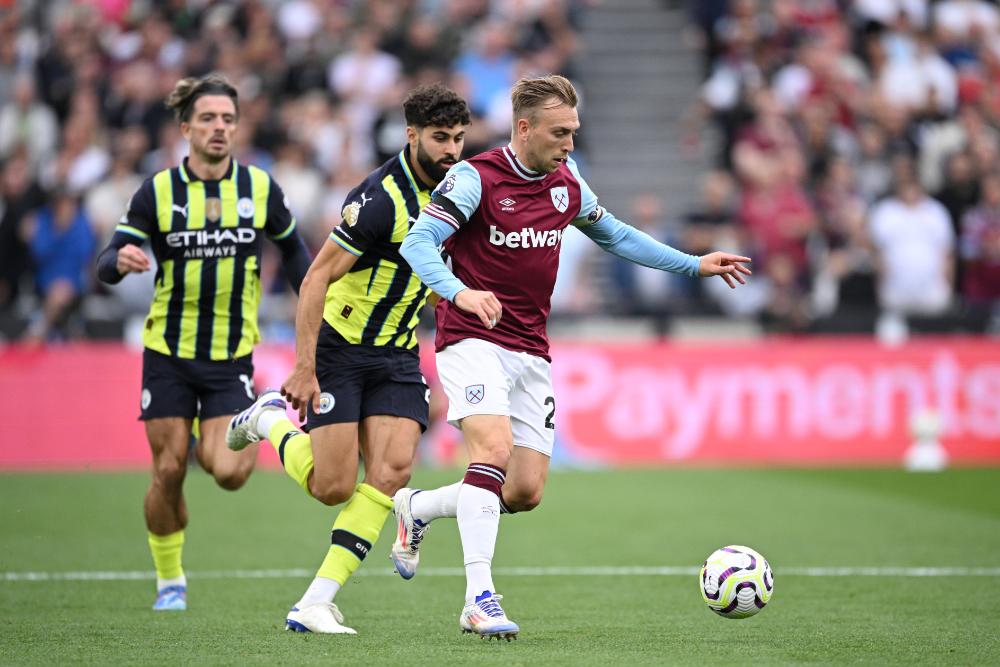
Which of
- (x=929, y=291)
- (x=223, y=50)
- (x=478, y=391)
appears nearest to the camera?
(x=478, y=391)

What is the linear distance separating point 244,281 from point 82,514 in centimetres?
460

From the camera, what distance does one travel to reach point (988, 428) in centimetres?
1633

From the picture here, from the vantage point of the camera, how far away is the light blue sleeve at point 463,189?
21.9 ft

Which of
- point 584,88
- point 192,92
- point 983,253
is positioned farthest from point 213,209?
point 584,88

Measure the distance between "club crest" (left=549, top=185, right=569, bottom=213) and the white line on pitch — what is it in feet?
9.37

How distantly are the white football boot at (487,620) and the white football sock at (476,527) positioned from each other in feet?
0.17

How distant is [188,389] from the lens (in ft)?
26.3

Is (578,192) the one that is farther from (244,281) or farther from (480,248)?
(244,281)

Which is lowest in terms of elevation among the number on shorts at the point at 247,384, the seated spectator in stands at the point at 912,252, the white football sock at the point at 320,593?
the white football sock at the point at 320,593


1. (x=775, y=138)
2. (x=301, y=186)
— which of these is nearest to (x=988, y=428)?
(x=775, y=138)

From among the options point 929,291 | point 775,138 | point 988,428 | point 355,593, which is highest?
point 775,138

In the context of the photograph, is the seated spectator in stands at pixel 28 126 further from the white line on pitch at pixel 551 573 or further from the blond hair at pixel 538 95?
the blond hair at pixel 538 95

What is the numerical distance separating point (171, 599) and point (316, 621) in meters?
1.32

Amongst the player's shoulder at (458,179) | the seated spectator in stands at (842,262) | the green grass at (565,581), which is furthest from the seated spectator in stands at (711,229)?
the player's shoulder at (458,179)
